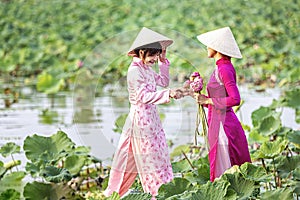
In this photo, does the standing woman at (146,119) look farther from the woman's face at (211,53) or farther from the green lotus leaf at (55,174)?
the green lotus leaf at (55,174)

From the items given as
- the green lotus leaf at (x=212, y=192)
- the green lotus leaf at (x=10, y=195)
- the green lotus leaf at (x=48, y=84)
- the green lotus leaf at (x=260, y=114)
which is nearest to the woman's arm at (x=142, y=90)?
the green lotus leaf at (x=212, y=192)

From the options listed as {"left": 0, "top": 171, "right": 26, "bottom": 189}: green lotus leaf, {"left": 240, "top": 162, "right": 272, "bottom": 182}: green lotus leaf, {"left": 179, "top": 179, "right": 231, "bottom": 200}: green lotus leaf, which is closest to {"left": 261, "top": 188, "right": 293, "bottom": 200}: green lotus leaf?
{"left": 179, "top": 179, "right": 231, "bottom": 200}: green lotus leaf

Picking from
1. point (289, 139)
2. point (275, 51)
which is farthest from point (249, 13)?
point (289, 139)

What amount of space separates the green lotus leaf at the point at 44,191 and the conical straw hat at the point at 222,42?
104 centimetres

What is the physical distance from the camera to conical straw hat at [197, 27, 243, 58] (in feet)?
13.5

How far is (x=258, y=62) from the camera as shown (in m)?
10.9

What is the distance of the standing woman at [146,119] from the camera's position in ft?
13.1

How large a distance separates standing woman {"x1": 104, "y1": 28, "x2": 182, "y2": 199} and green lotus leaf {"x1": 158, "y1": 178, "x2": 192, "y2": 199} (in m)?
0.20

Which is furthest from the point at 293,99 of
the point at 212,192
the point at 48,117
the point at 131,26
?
the point at 131,26

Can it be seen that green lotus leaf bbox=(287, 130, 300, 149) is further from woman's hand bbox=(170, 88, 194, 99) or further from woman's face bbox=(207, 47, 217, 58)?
woman's hand bbox=(170, 88, 194, 99)

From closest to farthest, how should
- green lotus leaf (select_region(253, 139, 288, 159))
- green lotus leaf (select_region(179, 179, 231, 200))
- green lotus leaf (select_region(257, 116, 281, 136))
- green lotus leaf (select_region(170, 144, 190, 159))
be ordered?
green lotus leaf (select_region(179, 179, 231, 200)) < green lotus leaf (select_region(253, 139, 288, 159)) < green lotus leaf (select_region(170, 144, 190, 159)) < green lotus leaf (select_region(257, 116, 281, 136))

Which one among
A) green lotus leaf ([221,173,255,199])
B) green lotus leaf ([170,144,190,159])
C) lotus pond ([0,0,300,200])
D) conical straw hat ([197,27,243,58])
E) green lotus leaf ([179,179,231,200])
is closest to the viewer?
green lotus leaf ([179,179,231,200])

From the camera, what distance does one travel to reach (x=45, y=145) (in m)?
4.95

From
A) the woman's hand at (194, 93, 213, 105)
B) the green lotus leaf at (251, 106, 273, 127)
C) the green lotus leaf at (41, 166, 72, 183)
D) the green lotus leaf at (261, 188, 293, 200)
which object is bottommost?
the green lotus leaf at (261, 188, 293, 200)
